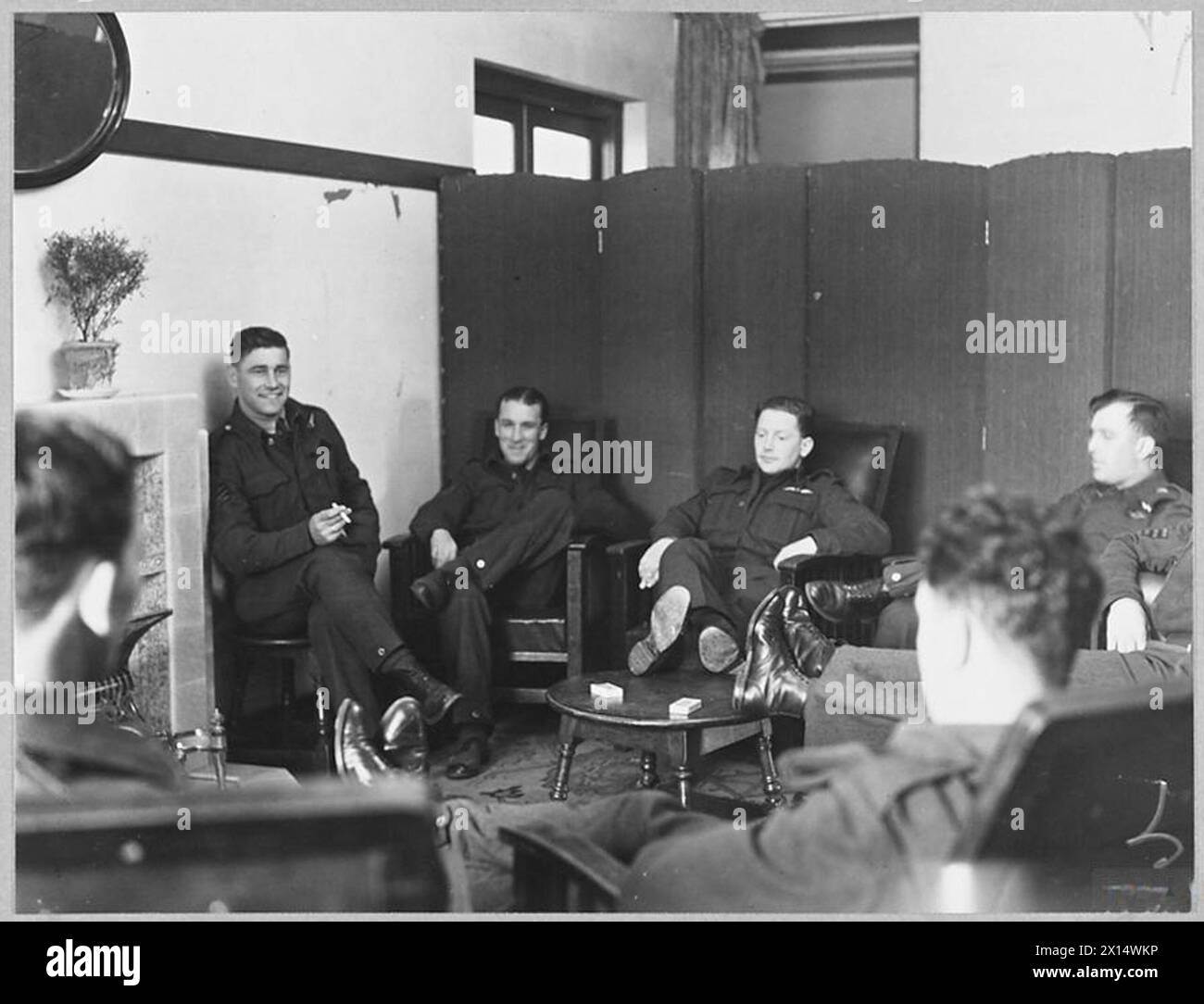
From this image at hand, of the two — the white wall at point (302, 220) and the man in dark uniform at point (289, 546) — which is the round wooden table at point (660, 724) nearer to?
the man in dark uniform at point (289, 546)

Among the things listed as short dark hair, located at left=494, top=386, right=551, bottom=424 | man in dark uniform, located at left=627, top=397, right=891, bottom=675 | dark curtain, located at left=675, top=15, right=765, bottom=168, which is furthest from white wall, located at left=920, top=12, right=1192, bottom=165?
short dark hair, located at left=494, top=386, right=551, bottom=424

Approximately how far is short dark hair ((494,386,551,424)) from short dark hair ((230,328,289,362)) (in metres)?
0.58

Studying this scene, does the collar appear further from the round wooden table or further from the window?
the window

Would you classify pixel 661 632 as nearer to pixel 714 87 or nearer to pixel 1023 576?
pixel 1023 576

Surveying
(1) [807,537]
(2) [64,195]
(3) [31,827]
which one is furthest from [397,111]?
(3) [31,827]

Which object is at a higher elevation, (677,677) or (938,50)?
(938,50)

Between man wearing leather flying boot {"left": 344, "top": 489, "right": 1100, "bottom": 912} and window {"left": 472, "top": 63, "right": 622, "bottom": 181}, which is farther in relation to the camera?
window {"left": 472, "top": 63, "right": 622, "bottom": 181}

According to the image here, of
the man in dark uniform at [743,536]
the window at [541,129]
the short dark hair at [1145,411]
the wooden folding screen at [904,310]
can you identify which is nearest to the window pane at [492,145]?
the window at [541,129]

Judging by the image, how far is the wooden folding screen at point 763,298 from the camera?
3.66 m

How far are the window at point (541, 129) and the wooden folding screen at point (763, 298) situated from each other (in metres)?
0.52

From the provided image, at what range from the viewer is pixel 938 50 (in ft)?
16.8

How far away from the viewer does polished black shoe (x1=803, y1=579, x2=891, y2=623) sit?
11.1 feet

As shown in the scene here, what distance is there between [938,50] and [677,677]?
276 cm
